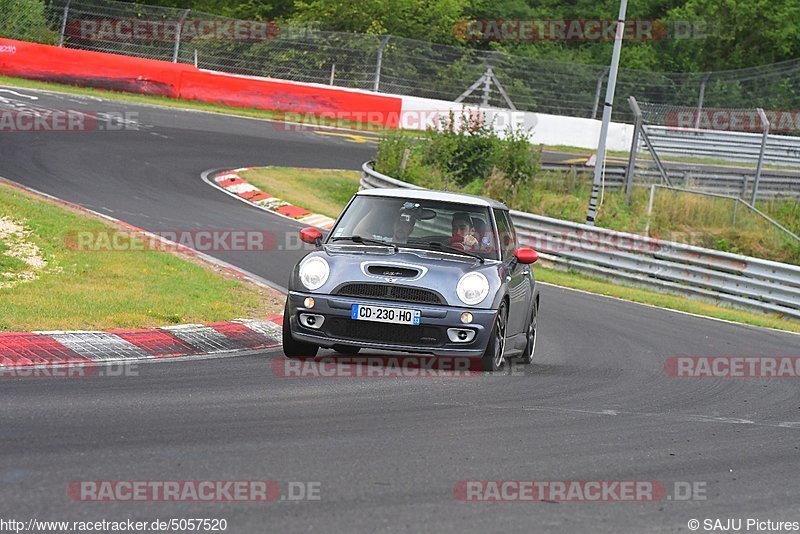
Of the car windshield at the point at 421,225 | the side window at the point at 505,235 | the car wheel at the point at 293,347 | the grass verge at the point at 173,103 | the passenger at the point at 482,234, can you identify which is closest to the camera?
the car wheel at the point at 293,347

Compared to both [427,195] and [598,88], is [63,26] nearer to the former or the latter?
[598,88]

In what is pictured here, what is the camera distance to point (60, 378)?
8.05 meters

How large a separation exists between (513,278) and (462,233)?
58cm

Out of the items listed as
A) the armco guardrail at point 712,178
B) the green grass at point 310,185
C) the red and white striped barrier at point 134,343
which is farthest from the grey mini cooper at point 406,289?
the armco guardrail at point 712,178

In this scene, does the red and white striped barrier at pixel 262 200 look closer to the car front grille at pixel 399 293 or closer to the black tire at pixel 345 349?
the black tire at pixel 345 349

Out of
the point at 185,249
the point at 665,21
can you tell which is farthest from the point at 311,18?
the point at 185,249

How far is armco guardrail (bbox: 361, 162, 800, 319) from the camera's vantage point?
20078 millimetres

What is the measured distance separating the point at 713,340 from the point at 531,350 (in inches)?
163

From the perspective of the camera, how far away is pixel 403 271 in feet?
31.3

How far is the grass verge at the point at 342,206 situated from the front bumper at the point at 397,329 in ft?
31.5

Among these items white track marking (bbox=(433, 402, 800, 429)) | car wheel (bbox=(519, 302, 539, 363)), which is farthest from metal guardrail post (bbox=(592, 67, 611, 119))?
white track marking (bbox=(433, 402, 800, 429))

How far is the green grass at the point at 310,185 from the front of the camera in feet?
79.6

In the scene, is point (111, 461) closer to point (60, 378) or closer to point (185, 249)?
point (60, 378)

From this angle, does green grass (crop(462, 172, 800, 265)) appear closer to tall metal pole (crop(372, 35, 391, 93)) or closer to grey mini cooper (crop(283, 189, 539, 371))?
tall metal pole (crop(372, 35, 391, 93))
